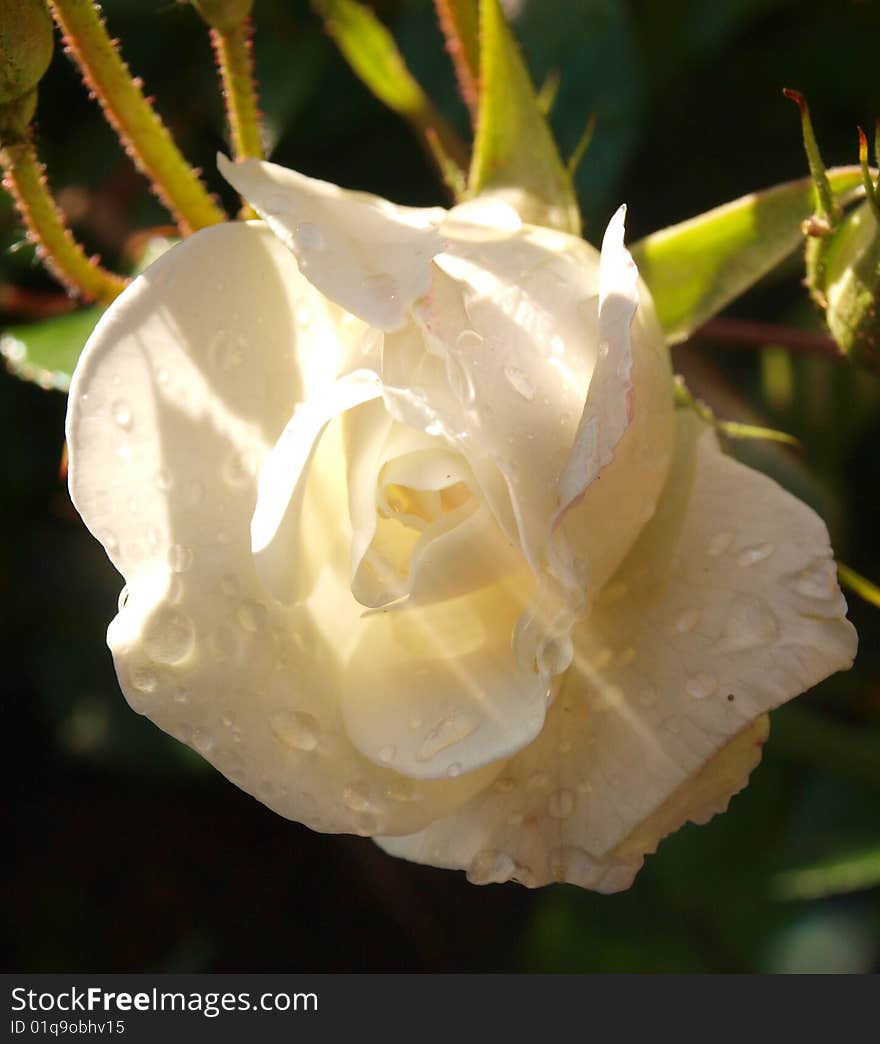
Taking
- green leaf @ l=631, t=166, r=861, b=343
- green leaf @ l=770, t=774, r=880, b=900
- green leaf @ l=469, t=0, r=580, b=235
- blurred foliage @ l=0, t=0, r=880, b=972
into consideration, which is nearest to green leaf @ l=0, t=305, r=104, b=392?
blurred foliage @ l=0, t=0, r=880, b=972

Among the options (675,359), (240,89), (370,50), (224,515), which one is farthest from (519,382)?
(675,359)

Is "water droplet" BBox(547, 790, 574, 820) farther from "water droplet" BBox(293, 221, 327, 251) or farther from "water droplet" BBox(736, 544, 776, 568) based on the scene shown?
"water droplet" BBox(293, 221, 327, 251)

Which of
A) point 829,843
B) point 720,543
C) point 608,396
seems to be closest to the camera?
point 608,396

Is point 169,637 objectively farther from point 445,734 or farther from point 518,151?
point 518,151

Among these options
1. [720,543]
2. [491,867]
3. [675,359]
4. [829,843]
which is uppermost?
[720,543]

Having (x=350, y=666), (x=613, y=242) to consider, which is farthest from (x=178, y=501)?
(x=613, y=242)

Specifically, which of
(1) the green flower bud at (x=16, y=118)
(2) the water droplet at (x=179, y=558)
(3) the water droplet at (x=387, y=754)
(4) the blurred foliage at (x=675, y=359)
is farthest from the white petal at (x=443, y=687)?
(4) the blurred foliage at (x=675, y=359)
